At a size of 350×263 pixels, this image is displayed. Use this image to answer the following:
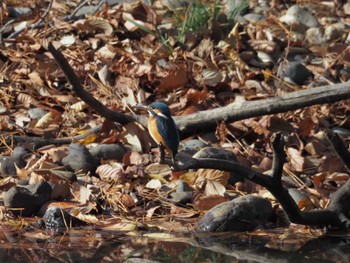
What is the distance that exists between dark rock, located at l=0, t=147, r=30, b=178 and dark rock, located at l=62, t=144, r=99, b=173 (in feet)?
0.94

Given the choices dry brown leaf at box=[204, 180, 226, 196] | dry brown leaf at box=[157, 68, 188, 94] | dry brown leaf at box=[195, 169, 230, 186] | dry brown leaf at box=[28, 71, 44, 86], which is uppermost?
dry brown leaf at box=[28, 71, 44, 86]

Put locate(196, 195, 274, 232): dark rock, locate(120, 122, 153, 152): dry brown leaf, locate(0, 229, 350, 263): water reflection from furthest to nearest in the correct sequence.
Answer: locate(120, 122, 153, 152): dry brown leaf, locate(196, 195, 274, 232): dark rock, locate(0, 229, 350, 263): water reflection

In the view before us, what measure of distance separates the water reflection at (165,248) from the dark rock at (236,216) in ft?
0.20

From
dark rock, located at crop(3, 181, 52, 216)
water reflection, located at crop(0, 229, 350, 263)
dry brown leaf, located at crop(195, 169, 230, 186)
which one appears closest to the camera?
water reflection, located at crop(0, 229, 350, 263)

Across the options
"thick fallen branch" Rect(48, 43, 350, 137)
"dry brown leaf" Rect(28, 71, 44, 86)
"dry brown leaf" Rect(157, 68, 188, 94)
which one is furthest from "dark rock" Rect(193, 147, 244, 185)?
"dry brown leaf" Rect(28, 71, 44, 86)

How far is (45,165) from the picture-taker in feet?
18.8

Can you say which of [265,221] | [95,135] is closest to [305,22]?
[95,135]

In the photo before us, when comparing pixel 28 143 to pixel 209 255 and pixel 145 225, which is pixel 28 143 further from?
pixel 209 255

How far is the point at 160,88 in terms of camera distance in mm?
6727

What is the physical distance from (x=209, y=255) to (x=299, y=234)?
2.33 ft

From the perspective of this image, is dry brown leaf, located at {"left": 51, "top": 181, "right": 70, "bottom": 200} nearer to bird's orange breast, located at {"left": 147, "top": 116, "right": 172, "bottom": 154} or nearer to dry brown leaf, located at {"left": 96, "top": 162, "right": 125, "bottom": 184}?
dry brown leaf, located at {"left": 96, "top": 162, "right": 125, "bottom": 184}

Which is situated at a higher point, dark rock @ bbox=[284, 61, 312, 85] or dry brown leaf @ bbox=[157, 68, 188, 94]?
dry brown leaf @ bbox=[157, 68, 188, 94]

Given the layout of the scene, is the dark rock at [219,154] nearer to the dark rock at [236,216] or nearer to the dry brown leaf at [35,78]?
the dark rock at [236,216]

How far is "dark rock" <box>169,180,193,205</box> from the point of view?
5457mm
